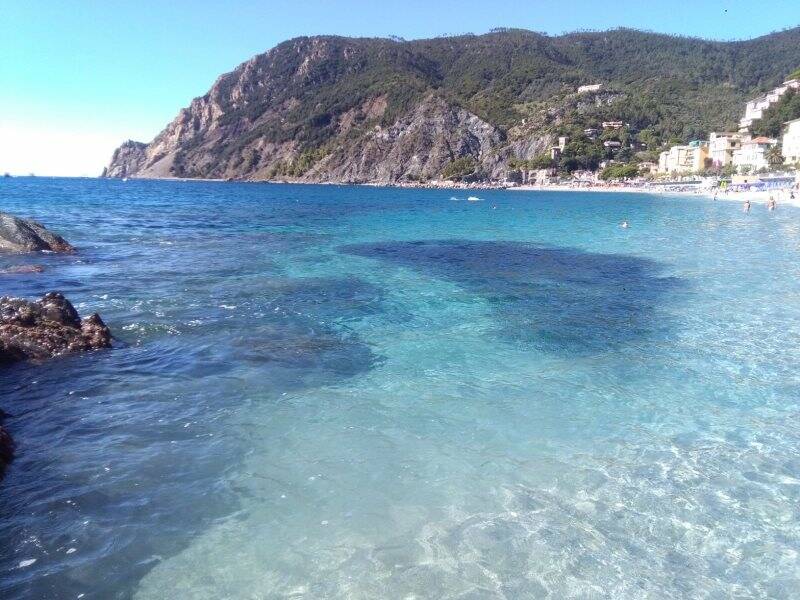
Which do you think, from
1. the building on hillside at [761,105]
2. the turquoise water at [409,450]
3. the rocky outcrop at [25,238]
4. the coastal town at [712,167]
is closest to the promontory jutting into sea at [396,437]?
the turquoise water at [409,450]

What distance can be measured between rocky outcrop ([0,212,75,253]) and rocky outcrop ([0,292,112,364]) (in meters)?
16.0

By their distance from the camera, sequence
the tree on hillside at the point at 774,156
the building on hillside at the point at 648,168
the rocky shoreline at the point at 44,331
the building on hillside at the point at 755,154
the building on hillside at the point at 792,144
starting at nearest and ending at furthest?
1. the rocky shoreline at the point at 44,331
2. the building on hillside at the point at 792,144
3. the tree on hillside at the point at 774,156
4. the building on hillside at the point at 755,154
5. the building on hillside at the point at 648,168

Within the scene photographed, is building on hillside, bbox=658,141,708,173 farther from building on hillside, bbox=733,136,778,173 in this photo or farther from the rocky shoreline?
the rocky shoreline

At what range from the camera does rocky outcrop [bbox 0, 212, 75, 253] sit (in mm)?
25719

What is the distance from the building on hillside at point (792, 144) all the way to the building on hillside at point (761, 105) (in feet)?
129

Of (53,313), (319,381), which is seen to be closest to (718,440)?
(319,381)

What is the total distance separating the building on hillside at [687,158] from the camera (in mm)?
143375

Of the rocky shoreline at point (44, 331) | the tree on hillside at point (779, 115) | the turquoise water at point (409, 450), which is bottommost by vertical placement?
the turquoise water at point (409, 450)

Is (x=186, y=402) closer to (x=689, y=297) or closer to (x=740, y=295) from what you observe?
(x=689, y=297)

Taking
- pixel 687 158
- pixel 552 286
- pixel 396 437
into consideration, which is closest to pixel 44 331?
pixel 396 437

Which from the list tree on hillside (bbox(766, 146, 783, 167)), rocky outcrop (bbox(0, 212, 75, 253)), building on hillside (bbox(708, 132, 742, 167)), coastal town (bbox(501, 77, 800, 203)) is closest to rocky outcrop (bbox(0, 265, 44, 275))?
rocky outcrop (bbox(0, 212, 75, 253))

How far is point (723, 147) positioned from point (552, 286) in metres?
144

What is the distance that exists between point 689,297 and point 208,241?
26.5 m

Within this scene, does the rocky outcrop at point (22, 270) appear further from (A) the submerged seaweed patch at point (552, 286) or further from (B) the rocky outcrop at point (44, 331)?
(A) the submerged seaweed patch at point (552, 286)
